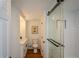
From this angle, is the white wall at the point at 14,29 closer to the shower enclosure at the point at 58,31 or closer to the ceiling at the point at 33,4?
the ceiling at the point at 33,4

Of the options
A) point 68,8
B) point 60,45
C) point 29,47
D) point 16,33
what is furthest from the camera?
point 29,47

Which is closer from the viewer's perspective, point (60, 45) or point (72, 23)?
point (60, 45)

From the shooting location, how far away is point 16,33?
11.5ft

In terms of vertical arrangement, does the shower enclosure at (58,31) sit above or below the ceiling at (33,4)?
below

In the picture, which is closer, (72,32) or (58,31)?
(58,31)

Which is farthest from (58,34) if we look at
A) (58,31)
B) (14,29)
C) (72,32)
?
(14,29)

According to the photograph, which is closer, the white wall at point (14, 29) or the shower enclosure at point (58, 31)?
the shower enclosure at point (58, 31)

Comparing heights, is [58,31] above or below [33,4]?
below

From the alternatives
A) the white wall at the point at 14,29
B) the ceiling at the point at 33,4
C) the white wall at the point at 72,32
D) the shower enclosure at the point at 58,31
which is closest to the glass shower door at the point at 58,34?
the shower enclosure at the point at 58,31

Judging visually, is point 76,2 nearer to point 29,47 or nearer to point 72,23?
point 72,23

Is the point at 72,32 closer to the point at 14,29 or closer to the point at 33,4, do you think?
the point at 33,4

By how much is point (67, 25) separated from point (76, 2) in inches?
25.9

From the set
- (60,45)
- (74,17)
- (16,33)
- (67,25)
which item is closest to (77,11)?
(74,17)

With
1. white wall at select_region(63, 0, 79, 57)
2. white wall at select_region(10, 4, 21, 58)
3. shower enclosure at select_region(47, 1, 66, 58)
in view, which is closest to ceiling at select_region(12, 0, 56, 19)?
white wall at select_region(10, 4, 21, 58)
